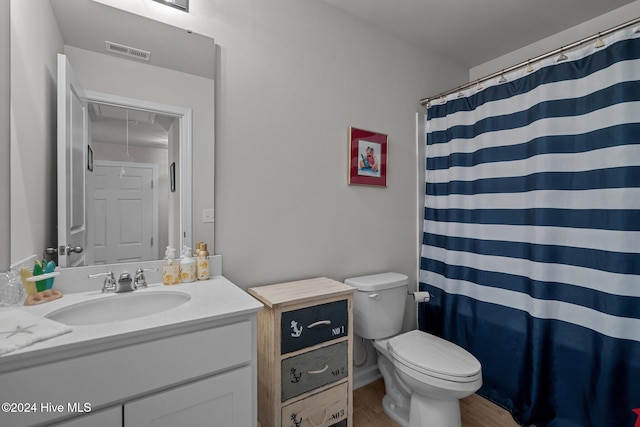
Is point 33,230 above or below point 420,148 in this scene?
below

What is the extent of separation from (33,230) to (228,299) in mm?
768

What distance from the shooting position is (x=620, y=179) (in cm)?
139

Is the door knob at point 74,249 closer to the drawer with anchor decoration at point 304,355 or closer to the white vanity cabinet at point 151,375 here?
the white vanity cabinet at point 151,375

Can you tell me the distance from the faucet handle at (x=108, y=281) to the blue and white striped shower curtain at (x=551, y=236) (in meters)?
2.00

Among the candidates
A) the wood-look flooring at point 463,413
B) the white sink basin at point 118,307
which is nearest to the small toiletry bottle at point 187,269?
the white sink basin at point 118,307

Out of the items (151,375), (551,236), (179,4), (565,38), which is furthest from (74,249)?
(565,38)

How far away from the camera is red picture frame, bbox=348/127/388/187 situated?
1.95 m

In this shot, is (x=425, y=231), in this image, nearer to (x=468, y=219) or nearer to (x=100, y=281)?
(x=468, y=219)

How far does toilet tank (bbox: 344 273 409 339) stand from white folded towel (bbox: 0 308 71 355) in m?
1.35

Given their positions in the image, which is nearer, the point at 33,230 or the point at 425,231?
the point at 33,230

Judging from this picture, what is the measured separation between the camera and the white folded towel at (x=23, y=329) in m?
0.72

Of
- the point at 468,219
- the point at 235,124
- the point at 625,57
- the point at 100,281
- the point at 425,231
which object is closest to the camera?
the point at 100,281

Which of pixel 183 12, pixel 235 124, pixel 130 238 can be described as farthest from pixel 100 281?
pixel 183 12

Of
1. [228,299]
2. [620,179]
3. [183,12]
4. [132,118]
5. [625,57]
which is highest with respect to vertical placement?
[183,12]
